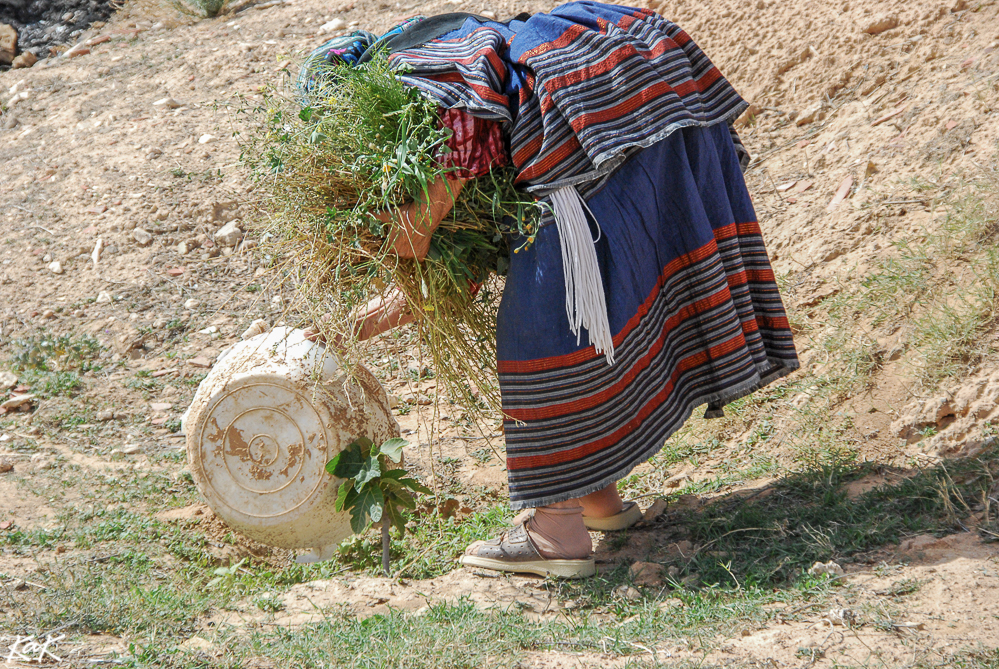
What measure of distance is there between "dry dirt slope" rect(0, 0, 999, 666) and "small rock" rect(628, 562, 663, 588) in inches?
3.6

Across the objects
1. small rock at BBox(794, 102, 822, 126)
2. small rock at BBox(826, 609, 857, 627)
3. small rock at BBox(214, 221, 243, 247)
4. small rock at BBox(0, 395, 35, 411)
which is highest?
small rock at BBox(794, 102, 822, 126)

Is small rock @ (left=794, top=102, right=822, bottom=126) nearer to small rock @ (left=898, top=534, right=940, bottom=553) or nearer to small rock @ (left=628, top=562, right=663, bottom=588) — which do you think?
small rock @ (left=898, top=534, right=940, bottom=553)

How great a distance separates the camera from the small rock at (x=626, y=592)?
2.31 m

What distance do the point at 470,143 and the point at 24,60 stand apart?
722cm

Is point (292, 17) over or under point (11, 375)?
over

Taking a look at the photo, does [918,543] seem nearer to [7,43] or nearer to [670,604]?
[670,604]

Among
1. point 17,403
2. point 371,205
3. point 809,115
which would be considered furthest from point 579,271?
point 17,403

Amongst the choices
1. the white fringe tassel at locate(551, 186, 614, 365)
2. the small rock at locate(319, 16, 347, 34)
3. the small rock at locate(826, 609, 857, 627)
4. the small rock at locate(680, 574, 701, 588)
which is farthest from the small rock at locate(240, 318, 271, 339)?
the small rock at locate(319, 16, 347, 34)

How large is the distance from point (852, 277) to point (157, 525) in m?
3.02

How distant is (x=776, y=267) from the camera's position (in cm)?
391

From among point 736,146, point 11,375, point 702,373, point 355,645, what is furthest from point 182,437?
point 736,146

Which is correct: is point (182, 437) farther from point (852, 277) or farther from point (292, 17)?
point (292, 17)

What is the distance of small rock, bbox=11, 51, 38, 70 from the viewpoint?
7.48 metres

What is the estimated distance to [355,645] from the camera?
205 centimetres
